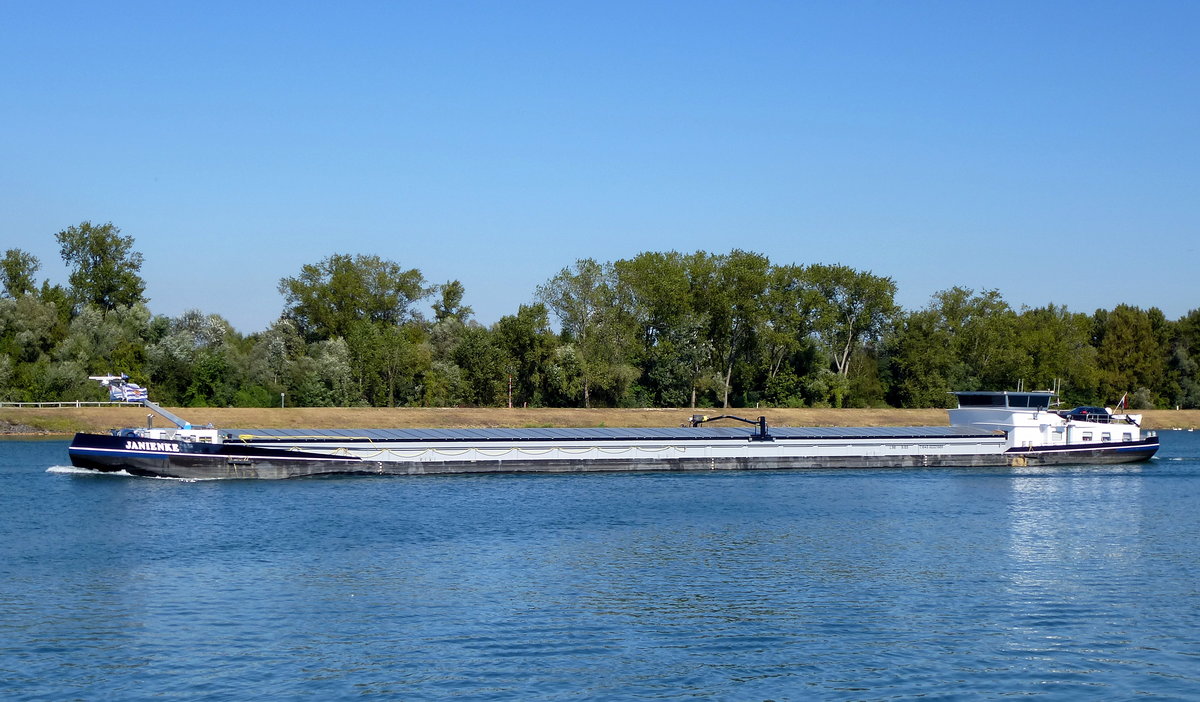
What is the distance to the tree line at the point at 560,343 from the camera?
397 ft

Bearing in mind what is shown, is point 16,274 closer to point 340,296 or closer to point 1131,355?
point 340,296

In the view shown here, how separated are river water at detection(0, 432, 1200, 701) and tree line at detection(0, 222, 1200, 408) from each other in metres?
64.0

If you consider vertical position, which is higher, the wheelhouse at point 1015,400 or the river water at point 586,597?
the wheelhouse at point 1015,400

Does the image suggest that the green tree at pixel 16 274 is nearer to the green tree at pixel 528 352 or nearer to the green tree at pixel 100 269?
the green tree at pixel 100 269

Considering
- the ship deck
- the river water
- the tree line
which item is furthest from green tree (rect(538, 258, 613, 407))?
the river water

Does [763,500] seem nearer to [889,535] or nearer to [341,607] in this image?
[889,535]

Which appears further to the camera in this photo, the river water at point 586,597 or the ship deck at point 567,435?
the ship deck at point 567,435

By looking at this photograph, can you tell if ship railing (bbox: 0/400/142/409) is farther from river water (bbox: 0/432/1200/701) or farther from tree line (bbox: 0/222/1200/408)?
river water (bbox: 0/432/1200/701)

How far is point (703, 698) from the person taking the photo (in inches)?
949

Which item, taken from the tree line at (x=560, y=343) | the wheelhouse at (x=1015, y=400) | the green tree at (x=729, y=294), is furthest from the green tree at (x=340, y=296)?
the wheelhouse at (x=1015, y=400)

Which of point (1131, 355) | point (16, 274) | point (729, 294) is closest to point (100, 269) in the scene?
point (16, 274)

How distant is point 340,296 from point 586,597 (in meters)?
112

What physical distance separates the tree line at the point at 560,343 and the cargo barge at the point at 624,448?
36713mm

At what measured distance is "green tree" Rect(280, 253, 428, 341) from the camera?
138 metres
